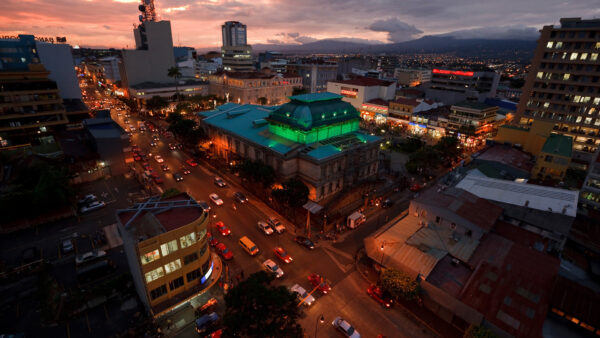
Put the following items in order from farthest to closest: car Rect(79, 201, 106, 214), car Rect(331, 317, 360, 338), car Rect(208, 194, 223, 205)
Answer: car Rect(208, 194, 223, 205) → car Rect(79, 201, 106, 214) → car Rect(331, 317, 360, 338)

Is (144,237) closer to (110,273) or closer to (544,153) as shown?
(110,273)

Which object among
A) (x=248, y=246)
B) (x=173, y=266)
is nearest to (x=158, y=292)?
(x=173, y=266)

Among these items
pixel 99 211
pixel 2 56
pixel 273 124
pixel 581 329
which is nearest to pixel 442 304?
pixel 581 329

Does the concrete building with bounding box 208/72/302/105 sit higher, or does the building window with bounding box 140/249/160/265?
the concrete building with bounding box 208/72/302/105

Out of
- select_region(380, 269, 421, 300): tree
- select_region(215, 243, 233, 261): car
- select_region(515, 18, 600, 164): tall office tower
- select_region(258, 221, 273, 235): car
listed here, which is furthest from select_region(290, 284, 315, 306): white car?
select_region(515, 18, 600, 164): tall office tower

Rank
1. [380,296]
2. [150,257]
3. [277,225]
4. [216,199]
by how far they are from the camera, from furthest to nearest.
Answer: [216,199] → [277,225] → [380,296] → [150,257]

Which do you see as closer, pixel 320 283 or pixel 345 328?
pixel 345 328

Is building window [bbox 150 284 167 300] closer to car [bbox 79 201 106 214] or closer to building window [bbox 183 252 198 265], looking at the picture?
building window [bbox 183 252 198 265]

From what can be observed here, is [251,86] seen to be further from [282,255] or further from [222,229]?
[282,255]
